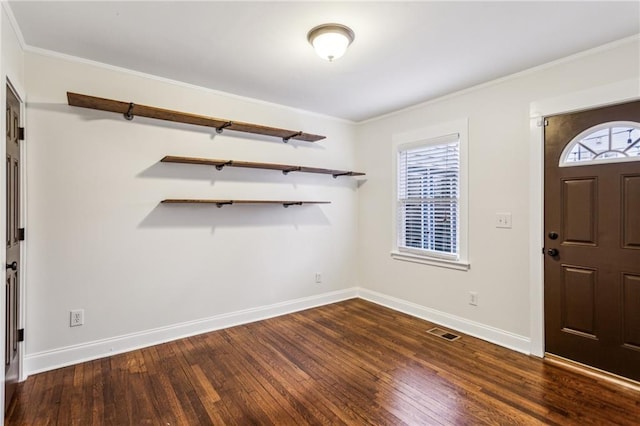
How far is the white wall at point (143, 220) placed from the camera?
2.62m

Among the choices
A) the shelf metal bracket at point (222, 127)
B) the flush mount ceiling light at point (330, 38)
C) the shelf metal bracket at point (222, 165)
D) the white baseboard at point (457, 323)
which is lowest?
the white baseboard at point (457, 323)

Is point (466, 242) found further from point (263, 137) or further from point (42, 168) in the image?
point (42, 168)

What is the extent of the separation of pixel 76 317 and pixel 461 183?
3.80 metres

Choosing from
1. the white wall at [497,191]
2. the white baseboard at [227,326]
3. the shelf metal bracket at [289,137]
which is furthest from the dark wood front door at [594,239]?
the shelf metal bracket at [289,137]

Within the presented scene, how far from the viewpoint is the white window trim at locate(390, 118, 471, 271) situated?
3.41 metres

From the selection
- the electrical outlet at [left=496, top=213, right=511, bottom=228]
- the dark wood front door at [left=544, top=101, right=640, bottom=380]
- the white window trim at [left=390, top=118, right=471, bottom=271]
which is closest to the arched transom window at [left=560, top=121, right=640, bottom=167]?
the dark wood front door at [left=544, top=101, right=640, bottom=380]

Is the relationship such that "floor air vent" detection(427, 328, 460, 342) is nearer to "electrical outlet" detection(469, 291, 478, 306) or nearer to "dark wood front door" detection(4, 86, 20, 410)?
"electrical outlet" detection(469, 291, 478, 306)

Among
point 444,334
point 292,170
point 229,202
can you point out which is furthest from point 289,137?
point 444,334

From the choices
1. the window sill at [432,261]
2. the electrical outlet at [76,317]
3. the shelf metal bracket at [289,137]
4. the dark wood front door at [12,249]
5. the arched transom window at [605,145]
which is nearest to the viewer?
the dark wood front door at [12,249]

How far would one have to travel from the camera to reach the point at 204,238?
11.1 ft

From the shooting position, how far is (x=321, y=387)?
238 centimetres

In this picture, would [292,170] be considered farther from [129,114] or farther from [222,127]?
[129,114]

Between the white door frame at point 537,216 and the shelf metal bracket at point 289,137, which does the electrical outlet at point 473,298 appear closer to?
the white door frame at point 537,216

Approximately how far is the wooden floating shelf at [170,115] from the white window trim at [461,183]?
3.78 feet
